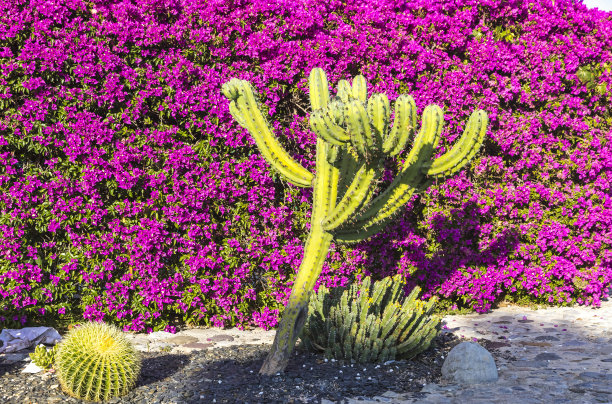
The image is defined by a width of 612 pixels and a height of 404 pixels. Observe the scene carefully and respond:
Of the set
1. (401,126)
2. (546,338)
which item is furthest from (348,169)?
(546,338)

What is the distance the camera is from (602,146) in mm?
6957

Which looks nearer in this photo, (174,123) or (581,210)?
(174,123)

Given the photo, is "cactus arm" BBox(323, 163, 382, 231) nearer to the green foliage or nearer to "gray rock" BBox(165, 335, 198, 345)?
"gray rock" BBox(165, 335, 198, 345)

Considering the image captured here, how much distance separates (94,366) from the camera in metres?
3.55

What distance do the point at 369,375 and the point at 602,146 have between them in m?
4.74

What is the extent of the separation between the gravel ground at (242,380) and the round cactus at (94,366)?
0.31 ft

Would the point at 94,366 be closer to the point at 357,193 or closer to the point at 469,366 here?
the point at 357,193

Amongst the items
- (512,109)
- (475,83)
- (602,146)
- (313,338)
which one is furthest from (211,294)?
(602,146)

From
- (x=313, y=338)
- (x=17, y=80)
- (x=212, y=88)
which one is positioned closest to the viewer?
(x=313, y=338)

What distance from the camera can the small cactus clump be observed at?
4.46 m

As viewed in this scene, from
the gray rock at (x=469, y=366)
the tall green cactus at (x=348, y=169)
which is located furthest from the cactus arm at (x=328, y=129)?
the gray rock at (x=469, y=366)

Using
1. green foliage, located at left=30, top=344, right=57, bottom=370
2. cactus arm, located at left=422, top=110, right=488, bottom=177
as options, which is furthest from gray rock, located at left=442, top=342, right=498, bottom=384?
green foliage, located at left=30, top=344, right=57, bottom=370

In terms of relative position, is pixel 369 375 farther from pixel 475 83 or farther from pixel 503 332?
pixel 475 83

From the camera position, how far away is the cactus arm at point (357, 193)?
3.94m
